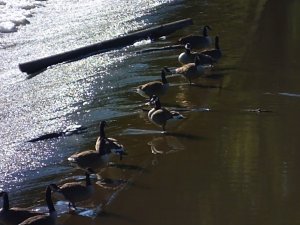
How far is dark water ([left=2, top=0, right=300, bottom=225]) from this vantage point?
9055 millimetres

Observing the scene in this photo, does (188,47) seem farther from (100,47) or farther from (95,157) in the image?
(95,157)

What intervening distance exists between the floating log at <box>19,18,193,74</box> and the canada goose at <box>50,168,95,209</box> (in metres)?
8.34

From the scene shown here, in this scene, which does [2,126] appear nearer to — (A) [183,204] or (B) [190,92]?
(B) [190,92]

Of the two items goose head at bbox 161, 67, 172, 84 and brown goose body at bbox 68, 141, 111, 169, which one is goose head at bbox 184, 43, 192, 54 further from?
brown goose body at bbox 68, 141, 111, 169

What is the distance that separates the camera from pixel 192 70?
49.7ft

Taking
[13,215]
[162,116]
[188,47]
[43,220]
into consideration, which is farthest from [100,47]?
[43,220]

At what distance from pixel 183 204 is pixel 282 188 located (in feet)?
4.45

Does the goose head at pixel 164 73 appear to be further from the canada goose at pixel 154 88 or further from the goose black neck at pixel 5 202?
the goose black neck at pixel 5 202

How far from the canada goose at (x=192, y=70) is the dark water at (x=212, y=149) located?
0.85 feet

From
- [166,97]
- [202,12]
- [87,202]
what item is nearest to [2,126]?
[166,97]

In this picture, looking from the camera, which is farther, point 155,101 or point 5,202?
point 155,101

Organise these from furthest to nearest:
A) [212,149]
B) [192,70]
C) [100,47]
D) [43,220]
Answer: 1. [100,47]
2. [192,70]
3. [212,149]
4. [43,220]

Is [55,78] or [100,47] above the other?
[100,47]

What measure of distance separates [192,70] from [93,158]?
16.9 ft
